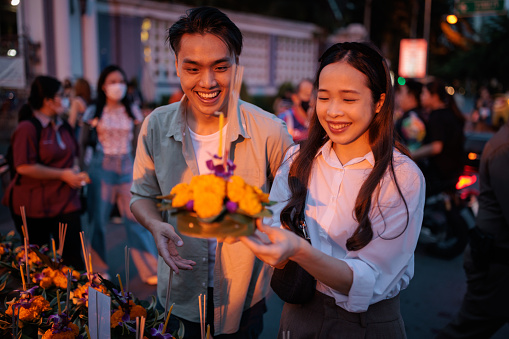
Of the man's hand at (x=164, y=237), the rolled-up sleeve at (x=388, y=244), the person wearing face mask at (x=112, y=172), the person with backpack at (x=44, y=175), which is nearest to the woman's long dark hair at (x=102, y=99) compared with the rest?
the person wearing face mask at (x=112, y=172)

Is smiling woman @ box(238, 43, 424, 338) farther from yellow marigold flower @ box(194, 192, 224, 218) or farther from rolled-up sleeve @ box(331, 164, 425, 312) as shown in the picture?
yellow marigold flower @ box(194, 192, 224, 218)

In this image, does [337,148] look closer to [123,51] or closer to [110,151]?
[110,151]

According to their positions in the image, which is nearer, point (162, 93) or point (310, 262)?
point (310, 262)

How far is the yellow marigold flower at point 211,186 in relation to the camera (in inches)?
47.4

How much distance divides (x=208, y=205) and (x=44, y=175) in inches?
120

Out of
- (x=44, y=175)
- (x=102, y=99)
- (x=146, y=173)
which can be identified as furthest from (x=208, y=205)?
(x=102, y=99)

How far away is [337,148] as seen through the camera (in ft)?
5.89

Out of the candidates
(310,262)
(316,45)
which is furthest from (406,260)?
(316,45)

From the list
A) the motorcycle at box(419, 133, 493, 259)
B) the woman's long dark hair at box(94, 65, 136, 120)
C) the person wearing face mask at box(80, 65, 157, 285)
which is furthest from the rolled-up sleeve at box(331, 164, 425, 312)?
the motorcycle at box(419, 133, 493, 259)

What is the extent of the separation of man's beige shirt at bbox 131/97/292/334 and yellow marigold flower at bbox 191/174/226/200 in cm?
89

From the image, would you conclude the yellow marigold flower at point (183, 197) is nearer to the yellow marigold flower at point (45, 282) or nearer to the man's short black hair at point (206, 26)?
the man's short black hair at point (206, 26)

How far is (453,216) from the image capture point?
542 centimetres

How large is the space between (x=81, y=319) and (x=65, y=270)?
57cm

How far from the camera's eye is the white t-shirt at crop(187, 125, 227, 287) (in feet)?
7.14
